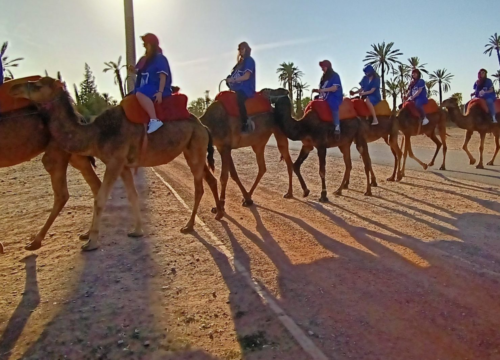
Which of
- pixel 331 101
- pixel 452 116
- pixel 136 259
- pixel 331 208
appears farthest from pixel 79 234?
pixel 452 116

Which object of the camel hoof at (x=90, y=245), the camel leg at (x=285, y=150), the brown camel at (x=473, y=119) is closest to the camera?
the camel hoof at (x=90, y=245)

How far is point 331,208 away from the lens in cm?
897

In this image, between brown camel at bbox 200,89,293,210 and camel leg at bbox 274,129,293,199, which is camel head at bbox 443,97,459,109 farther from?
brown camel at bbox 200,89,293,210

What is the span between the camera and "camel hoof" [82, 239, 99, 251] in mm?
6148

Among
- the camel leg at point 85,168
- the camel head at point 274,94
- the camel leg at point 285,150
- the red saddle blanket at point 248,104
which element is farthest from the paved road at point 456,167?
the camel leg at point 85,168

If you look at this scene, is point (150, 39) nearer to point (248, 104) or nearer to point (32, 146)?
point (32, 146)

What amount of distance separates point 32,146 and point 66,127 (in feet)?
1.82

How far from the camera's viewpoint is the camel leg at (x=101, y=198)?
20.4 feet

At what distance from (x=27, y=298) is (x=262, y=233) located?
141 inches

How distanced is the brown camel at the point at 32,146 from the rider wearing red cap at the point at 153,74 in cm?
136

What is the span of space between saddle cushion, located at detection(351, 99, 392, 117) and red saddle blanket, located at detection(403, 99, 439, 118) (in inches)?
57.0

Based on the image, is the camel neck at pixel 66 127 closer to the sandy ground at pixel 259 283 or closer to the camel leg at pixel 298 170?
the sandy ground at pixel 259 283

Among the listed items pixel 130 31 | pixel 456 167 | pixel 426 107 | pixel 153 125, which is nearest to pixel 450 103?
pixel 426 107

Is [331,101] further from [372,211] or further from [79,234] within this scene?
[79,234]
